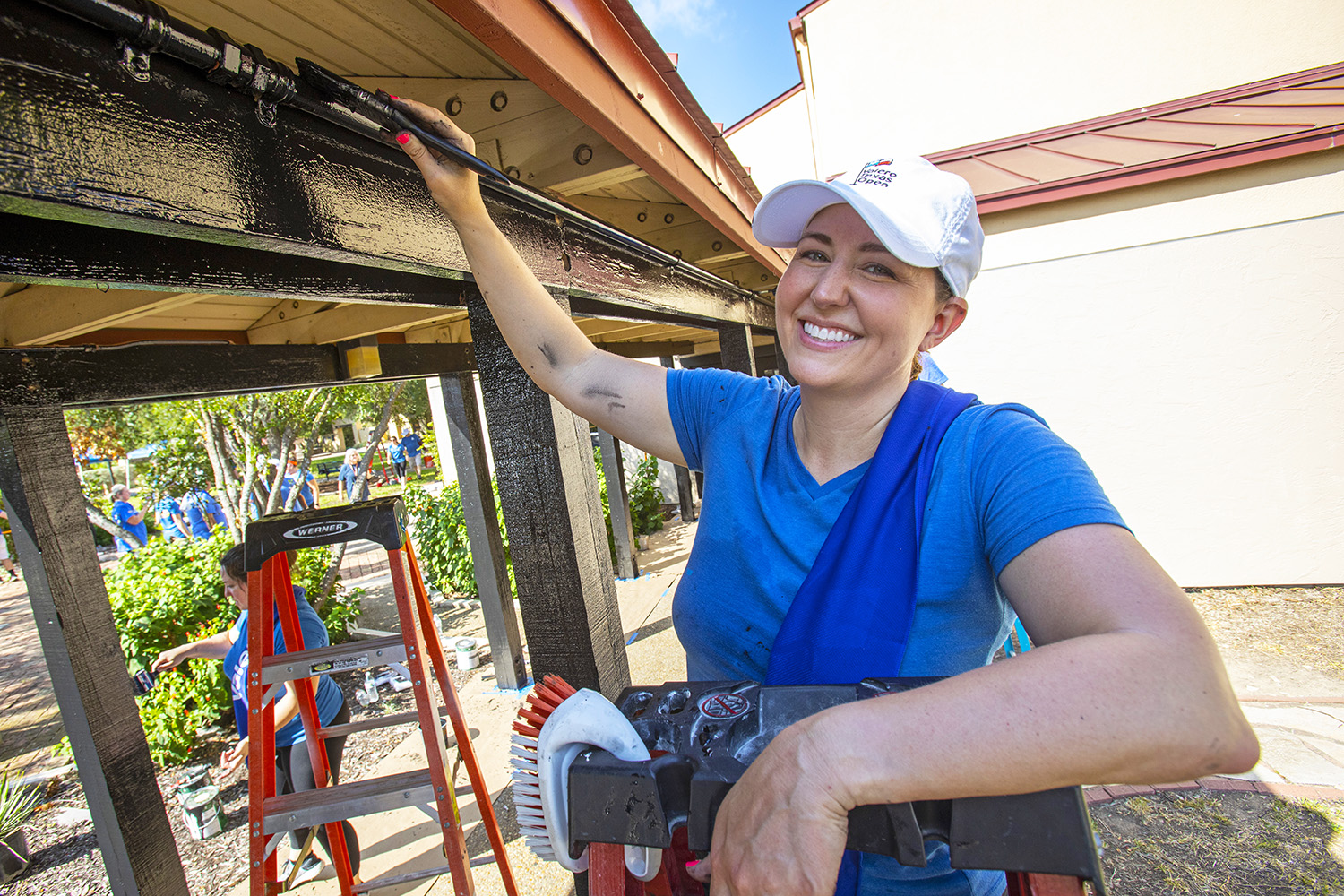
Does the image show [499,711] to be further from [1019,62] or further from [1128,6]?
[1128,6]

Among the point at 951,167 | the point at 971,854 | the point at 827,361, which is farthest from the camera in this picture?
the point at 951,167

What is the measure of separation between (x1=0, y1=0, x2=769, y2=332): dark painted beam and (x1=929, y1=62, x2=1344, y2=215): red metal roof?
5805 mm

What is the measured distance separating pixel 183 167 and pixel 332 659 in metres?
1.96

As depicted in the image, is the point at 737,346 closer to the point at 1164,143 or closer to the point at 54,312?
the point at 1164,143

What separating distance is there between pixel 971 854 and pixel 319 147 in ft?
4.73

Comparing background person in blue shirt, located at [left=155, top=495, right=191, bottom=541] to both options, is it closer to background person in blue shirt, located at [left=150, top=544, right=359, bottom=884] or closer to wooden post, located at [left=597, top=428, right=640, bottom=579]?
wooden post, located at [left=597, top=428, right=640, bottom=579]

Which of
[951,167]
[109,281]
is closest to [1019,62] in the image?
[951,167]

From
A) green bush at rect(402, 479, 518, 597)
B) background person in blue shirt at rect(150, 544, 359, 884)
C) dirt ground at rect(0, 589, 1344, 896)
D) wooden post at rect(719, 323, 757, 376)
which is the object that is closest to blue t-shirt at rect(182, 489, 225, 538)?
green bush at rect(402, 479, 518, 597)

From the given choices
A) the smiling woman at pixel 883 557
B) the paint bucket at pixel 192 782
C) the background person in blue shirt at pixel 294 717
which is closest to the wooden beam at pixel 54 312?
the background person in blue shirt at pixel 294 717

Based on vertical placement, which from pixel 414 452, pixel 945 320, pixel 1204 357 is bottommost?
pixel 414 452

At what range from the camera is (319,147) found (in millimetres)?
1144

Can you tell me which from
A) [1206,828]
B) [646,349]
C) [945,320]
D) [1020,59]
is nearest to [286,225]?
[945,320]

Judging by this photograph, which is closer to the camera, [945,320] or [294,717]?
[945,320]

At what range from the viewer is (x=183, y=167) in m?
0.90
